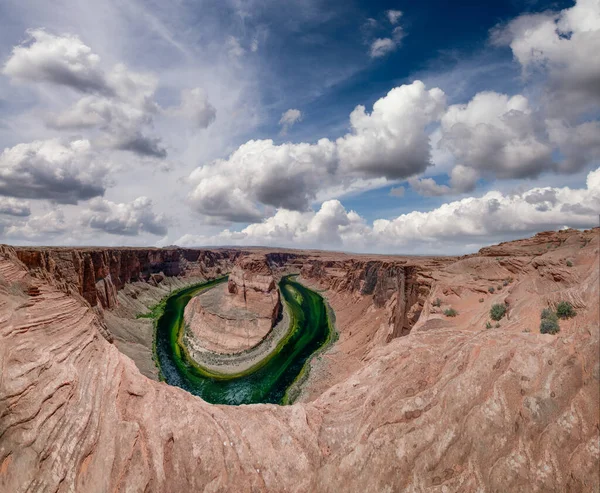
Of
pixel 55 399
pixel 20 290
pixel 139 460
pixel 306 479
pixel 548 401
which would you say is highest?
pixel 20 290

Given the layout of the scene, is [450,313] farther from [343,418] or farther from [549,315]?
[343,418]

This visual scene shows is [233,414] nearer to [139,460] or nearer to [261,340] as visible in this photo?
[139,460]

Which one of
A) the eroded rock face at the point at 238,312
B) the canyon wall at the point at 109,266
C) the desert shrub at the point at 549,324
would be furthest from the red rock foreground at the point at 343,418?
the eroded rock face at the point at 238,312

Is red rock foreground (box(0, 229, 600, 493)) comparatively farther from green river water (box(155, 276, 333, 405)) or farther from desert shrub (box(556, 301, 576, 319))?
green river water (box(155, 276, 333, 405))

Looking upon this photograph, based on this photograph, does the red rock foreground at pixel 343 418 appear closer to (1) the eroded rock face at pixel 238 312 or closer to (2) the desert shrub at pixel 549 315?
(2) the desert shrub at pixel 549 315

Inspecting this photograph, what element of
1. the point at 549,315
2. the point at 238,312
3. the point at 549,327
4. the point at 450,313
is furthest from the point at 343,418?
the point at 238,312

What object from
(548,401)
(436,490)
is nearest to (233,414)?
(436,490)
